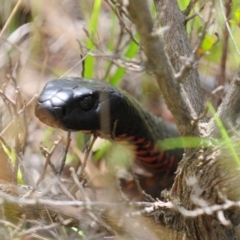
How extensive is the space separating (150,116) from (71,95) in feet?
2.61

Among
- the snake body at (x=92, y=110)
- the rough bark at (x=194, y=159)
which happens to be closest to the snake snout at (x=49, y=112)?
the snake body at (x=92, y=110)

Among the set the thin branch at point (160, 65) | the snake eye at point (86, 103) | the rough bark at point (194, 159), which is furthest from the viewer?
the snake eye at point (86, 103)

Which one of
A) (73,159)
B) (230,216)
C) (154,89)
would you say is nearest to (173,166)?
(73,159)

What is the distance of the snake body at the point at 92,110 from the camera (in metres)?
2.23

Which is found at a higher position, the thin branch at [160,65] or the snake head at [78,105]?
the thin branch at [160,65]

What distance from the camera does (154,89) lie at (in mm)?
3830

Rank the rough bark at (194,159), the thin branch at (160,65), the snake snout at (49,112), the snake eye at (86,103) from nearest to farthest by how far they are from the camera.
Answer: the thin branch at (160,65), the rough bark at (194,159), the snake snout at (49,112), the snake eye at (86,103)

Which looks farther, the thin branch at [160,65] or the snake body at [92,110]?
the snake body at [92,110]

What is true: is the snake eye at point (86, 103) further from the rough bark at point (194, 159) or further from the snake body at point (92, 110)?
the rough bark at point (194, 159)

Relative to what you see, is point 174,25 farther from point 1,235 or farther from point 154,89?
point 154,89

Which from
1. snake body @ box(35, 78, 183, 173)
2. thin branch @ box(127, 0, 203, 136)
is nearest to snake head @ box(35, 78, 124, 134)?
snake body @ box(35, 78, 183, 173)

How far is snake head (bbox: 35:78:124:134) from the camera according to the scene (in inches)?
87.5

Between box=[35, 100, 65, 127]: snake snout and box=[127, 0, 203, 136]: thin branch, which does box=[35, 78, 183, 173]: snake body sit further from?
box=[127, 0, 203, 136]: thin branch

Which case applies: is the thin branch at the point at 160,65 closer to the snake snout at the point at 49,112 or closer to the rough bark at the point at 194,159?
the rough bark at the point at 194,159
